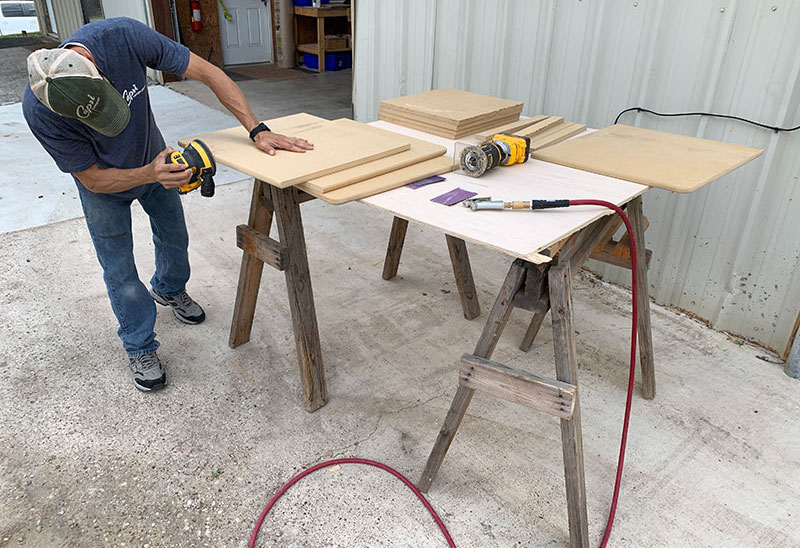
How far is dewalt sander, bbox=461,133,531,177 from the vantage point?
1.77 meters

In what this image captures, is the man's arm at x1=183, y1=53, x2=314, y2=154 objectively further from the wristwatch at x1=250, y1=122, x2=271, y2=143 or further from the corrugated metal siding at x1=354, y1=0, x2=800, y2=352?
the corrugated metal siding at x1=354, y1=0, x2=800, y2=352

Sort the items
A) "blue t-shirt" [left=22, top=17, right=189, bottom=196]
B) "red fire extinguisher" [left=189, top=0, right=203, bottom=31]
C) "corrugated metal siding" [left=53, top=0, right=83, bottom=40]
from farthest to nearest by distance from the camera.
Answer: "corrugated metal siding" [left=53, top=0, right=83, bottom=40]
"red fire extinguisher" [left=189, top=0, right=203, bottom=31]
"blue t-shirt" [left=22, top=17, right=189, bottom=196]

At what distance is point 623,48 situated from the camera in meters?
2.73

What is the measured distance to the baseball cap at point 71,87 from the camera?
150cm

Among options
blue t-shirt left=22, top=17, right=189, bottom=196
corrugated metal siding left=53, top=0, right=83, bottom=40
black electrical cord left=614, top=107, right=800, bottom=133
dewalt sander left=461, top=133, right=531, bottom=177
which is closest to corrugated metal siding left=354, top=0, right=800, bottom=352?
black electrical cord left=614, top=107, right=800, bottom=133

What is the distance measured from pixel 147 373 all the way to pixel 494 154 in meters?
1.57

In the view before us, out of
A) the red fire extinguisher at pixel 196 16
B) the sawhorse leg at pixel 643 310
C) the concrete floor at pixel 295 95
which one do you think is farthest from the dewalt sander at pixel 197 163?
the red fire extinguisher at pixel 196 16

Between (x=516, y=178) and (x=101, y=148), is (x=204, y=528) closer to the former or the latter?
(x=101, y=148)

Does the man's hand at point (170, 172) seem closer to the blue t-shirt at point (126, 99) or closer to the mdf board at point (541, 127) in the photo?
the blue t-shirt at point (126, 99)

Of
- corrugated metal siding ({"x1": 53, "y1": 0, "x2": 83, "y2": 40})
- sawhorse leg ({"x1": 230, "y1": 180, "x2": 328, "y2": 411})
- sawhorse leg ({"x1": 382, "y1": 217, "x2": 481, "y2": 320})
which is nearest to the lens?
sawhorse leg ({"x1": 230, "y1": 180, "x2": 328, "y2": 411})

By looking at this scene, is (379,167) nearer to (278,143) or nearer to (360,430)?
(278,143)

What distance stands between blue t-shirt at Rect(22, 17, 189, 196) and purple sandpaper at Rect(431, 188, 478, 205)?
1.11 metres

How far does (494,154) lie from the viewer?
1793 mm

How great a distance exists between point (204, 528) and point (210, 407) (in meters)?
0.56
